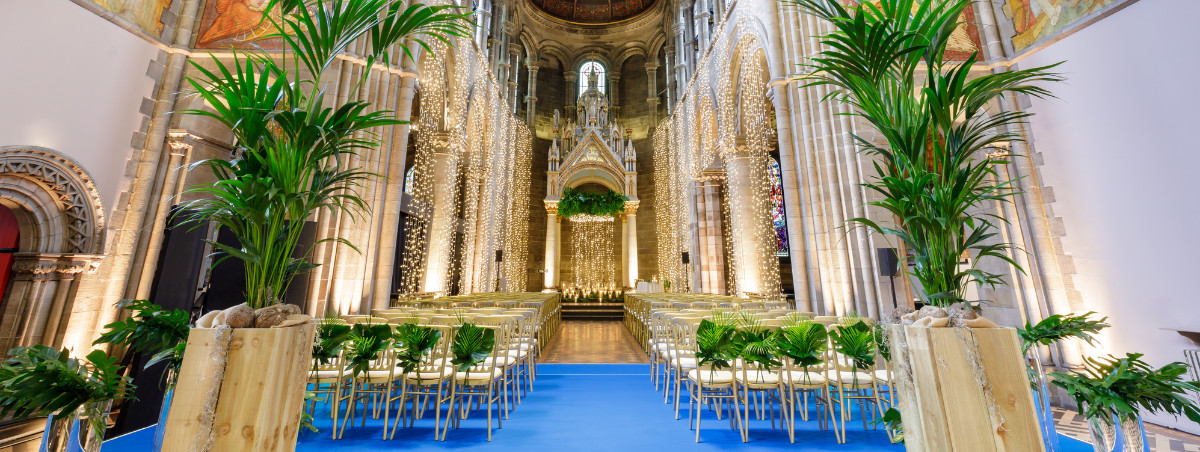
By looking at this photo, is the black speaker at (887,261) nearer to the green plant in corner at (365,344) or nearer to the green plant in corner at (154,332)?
the green plant in corner at (365,344)

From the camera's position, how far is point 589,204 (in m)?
14.9

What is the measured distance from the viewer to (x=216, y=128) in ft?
19.2

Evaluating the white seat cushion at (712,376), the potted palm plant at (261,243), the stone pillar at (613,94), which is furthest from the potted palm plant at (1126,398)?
the stone pillar at (613,94)

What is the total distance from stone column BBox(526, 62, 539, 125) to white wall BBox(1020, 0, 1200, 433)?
47.3ft

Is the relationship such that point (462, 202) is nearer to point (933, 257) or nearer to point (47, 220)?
point (47, 220)

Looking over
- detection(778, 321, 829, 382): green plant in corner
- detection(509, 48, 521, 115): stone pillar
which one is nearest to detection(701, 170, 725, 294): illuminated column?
detection(509, 48, 521, 115): stone pillar

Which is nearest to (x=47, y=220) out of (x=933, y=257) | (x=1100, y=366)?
(x=933, y=257)

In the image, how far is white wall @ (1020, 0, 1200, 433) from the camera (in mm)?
3615

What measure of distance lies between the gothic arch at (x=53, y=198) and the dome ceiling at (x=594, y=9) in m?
16.0

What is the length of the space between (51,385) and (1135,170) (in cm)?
752

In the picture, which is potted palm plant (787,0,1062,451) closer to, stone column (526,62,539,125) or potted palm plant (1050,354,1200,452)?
potted palm plant (1050,354,1200,452)

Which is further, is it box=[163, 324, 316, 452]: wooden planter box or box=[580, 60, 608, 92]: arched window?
box=[580, 60, 608, 92]: arched window

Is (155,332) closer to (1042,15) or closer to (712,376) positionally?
(712,376)

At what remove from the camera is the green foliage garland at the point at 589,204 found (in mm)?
14672
